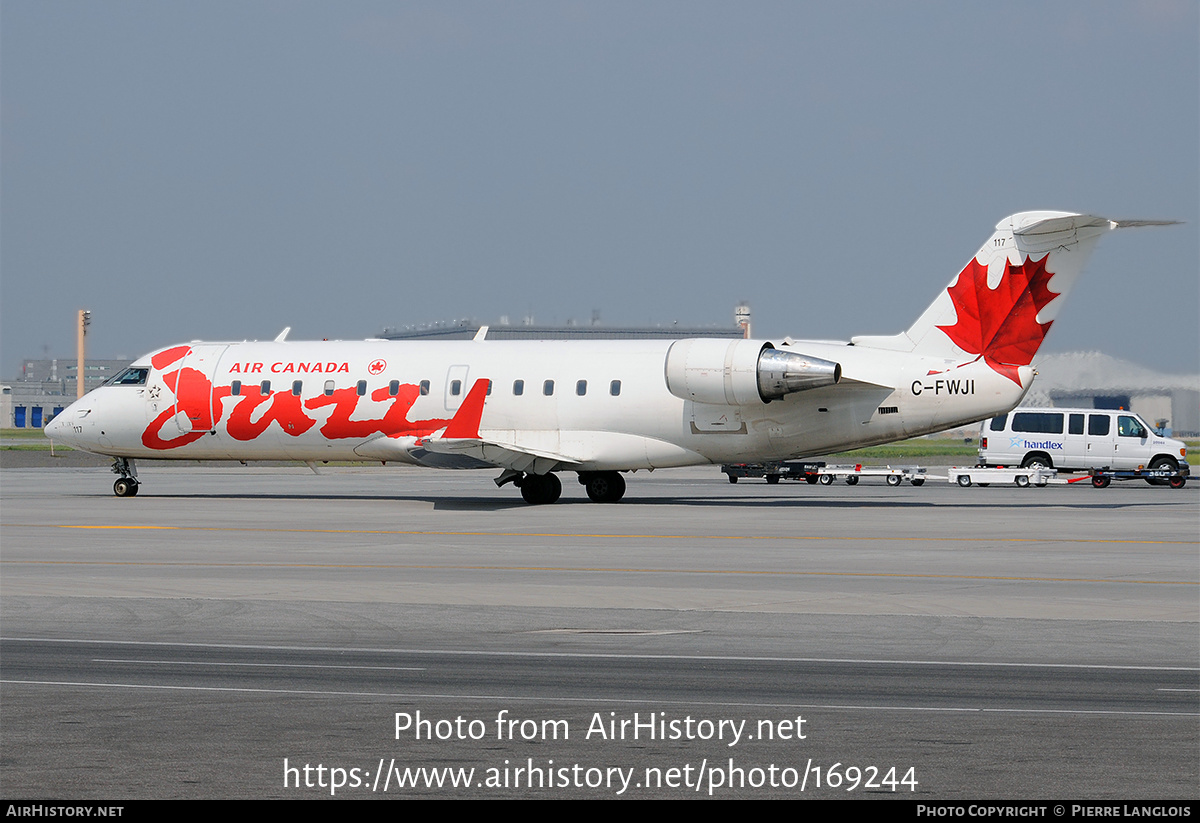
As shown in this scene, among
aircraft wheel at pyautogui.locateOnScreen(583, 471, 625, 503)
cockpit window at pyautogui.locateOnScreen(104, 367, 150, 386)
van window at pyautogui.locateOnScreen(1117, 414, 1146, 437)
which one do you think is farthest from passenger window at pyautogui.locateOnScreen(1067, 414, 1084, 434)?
cockpit window at pyautogui.locateOnScreen(104, 367, 150, 386)

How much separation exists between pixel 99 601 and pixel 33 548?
727 cm

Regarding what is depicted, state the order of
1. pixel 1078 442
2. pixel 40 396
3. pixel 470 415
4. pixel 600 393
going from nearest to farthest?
pixel 600 393 < pixel 470 415 < pixel 1078 442 < pixel 40 396

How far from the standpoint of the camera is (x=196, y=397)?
34.9 metres

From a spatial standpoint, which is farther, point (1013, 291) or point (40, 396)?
point (40, 396)

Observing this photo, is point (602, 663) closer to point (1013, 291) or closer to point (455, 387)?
point (1013, 291)

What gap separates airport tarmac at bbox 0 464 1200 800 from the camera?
7.50m

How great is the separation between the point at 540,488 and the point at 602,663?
22.2m

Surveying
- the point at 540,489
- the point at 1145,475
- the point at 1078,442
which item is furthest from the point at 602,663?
the point at 1078,442

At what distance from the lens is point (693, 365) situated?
31.1 m

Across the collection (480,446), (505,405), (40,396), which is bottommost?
(480,446)

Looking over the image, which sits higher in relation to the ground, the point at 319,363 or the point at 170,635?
the point at 319,363

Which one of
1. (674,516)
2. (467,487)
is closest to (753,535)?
(674,516)

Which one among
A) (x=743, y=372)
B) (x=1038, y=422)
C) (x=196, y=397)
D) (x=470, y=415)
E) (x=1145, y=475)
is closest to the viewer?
(x=743, y=372)

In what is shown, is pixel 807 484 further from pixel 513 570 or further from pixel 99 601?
pixel 99 601
